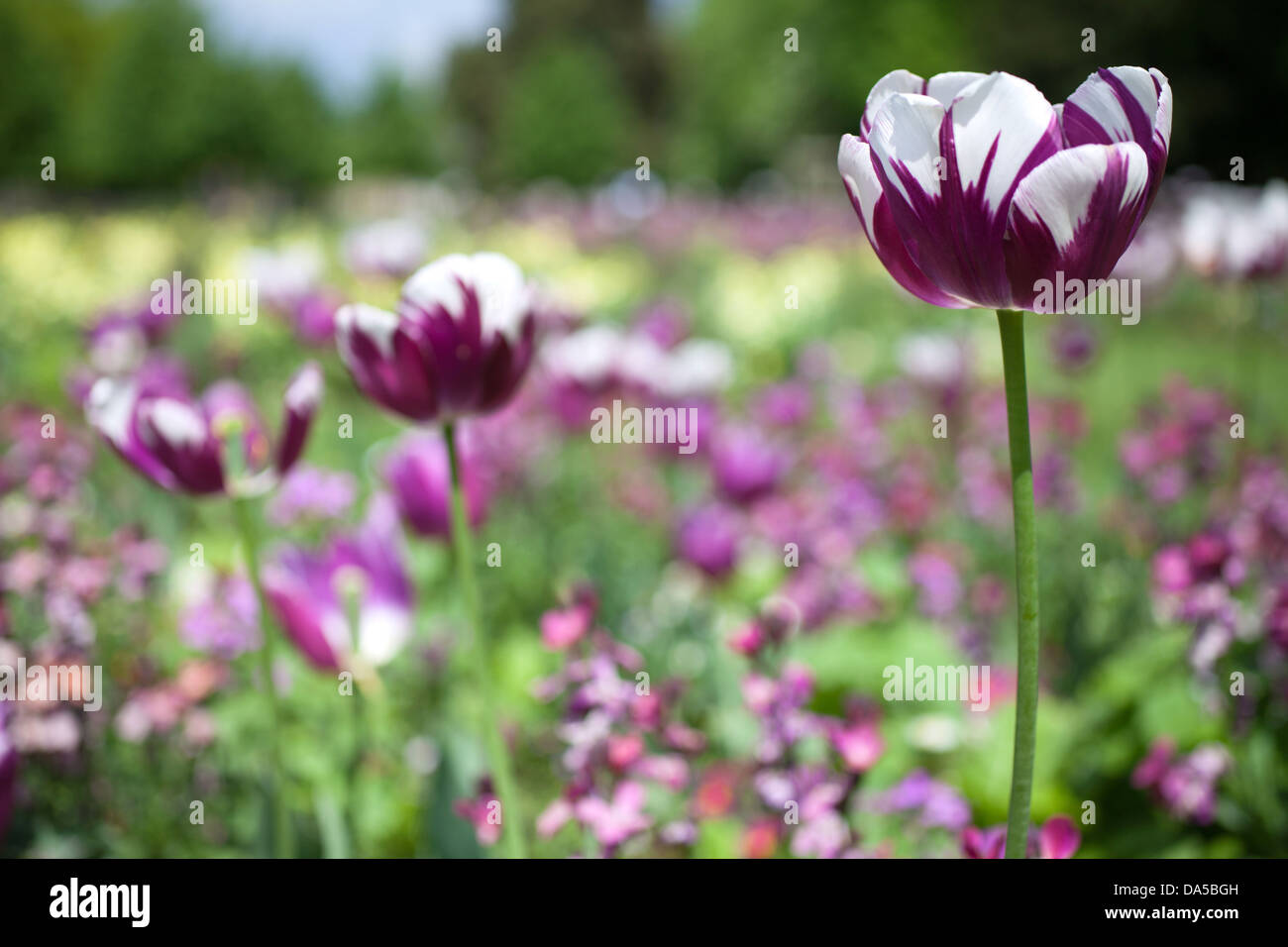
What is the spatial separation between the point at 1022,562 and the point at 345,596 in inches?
47.2

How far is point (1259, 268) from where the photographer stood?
2.71 m

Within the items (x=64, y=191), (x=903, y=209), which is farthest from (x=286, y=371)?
(x=64, y=191)

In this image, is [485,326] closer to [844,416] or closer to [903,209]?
[903,209]

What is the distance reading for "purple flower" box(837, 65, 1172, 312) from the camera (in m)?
0.71

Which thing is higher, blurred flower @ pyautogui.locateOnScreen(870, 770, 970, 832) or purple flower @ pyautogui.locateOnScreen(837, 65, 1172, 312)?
purple flower @ pyautogui.locateOnScreen(837, 65, 1172, 312)

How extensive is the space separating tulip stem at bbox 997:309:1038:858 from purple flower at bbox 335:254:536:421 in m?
0.49

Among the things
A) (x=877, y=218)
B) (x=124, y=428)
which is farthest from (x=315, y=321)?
(x=877, y=218)

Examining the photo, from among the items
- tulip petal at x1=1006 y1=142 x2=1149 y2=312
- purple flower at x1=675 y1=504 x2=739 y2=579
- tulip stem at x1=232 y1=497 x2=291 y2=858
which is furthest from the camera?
purple flower at x1=675 y1=504 x2=739 y2=579

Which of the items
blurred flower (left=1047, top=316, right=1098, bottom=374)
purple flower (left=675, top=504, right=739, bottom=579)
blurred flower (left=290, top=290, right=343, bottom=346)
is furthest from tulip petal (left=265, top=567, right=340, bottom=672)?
blurred flower (left=1047, top=316, right=1098, bottom=374)

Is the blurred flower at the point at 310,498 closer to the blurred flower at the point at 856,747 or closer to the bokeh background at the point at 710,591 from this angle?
the bokeh background at the point at 710,591

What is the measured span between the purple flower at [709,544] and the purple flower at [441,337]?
4.30ft

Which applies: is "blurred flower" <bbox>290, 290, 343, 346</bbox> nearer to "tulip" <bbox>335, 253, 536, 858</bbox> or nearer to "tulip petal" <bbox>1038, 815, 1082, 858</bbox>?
"tulip" <bbox>335, 253, 536, 858</bbox>

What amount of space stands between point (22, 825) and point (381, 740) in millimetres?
691

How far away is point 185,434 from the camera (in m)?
1.14
